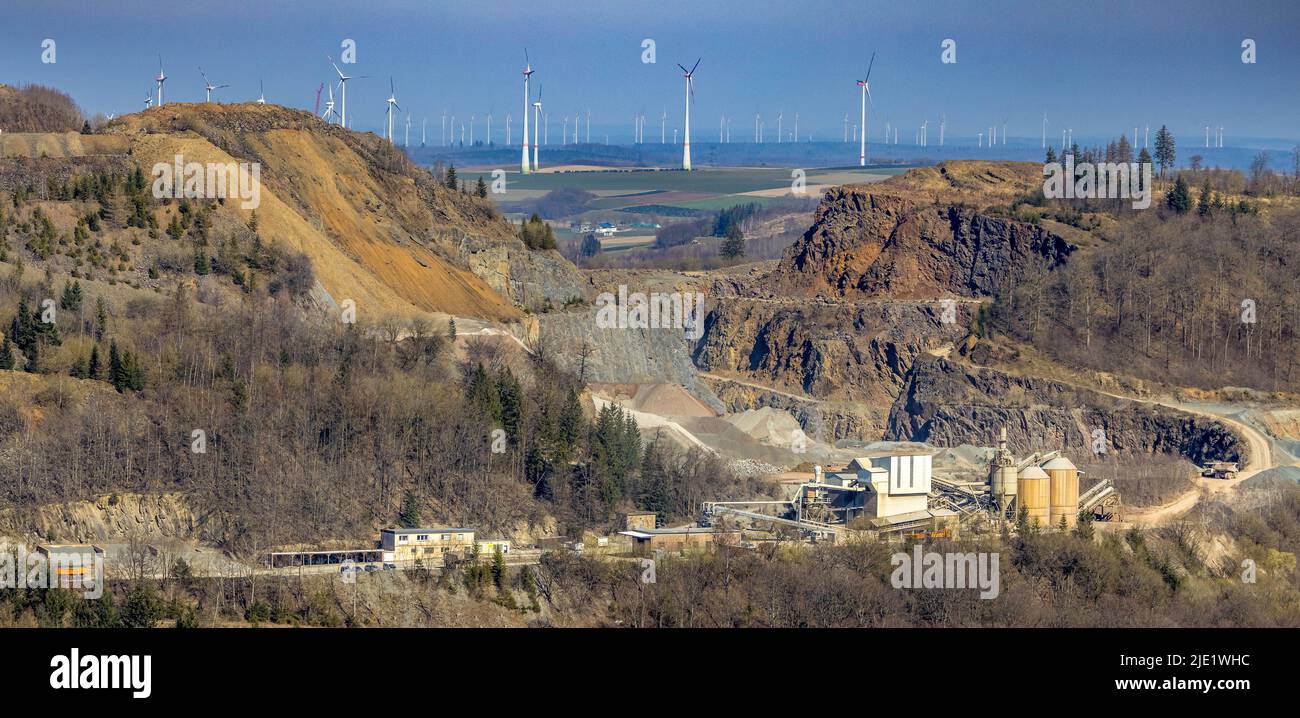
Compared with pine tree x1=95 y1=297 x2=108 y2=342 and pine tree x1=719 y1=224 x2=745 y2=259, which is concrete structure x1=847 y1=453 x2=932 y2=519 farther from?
pine tree x1=719 y1=224 x2=745 y2=259

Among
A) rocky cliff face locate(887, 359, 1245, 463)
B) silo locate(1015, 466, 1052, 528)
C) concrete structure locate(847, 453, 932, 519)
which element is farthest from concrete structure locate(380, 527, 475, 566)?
rocky cliff face locate(887, 359, 1245, 463)

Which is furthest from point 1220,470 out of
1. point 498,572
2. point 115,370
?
point 115,370

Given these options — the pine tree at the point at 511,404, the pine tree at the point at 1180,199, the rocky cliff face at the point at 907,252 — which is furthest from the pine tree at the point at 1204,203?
the pine tree at the point at 511,404

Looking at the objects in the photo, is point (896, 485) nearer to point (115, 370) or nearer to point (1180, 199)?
point (115, 370)

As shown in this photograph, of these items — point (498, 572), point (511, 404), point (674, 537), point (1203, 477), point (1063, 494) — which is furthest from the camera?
point (1203, 477)

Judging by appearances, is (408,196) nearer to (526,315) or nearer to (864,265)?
(526,315)
